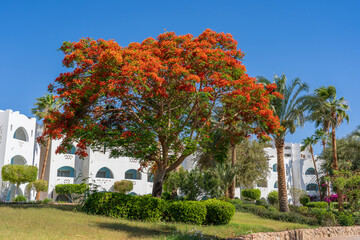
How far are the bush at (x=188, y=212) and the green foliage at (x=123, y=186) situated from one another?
23.3 metres

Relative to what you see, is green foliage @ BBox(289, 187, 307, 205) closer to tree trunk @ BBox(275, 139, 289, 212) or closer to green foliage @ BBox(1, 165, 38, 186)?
tree trunk @ BBox(275, 139, 289, 212)

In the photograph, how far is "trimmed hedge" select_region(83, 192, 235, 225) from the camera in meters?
13.9

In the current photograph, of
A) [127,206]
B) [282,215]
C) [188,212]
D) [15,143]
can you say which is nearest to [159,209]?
[188,212]

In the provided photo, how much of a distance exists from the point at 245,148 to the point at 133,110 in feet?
79.5

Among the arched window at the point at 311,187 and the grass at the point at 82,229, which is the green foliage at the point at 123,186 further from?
the arched window at the point at 311,187

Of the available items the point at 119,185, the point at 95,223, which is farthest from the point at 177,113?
the point at 119,185

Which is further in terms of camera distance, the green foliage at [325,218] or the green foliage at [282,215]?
the green foliage at [282,215]

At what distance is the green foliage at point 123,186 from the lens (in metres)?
36.6

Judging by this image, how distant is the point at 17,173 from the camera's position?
95.5 ft

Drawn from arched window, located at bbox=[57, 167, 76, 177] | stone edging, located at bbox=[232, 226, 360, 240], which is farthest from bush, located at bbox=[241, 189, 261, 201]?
stone edging, located at bbox=[232, 226, 360, 240]

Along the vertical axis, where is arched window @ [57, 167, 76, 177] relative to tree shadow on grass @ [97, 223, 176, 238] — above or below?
above

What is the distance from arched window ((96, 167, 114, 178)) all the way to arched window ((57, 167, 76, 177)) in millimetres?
2863

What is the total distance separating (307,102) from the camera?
2270cm

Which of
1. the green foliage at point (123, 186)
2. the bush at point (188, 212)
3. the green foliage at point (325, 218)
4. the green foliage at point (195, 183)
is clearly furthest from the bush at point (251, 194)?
the bush at point (188, 212)
